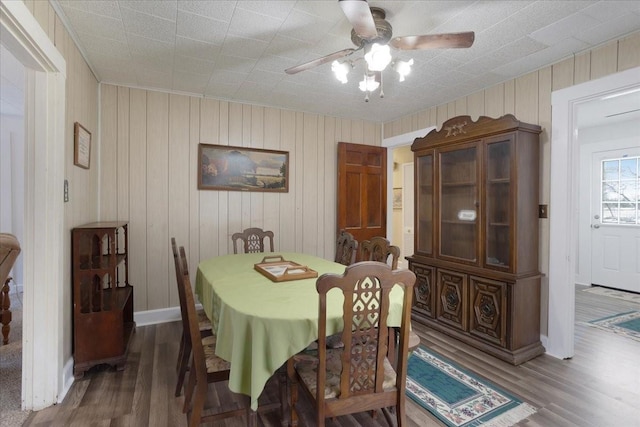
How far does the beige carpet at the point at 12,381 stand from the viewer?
191 centimetres

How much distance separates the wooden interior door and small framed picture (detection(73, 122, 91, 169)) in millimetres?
2700

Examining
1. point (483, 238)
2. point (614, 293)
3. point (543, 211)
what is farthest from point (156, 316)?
point (614, 293)

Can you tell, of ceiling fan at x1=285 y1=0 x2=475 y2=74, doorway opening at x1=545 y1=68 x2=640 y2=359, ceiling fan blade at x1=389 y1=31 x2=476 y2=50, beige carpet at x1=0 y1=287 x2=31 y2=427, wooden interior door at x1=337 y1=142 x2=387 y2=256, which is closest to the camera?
ceiling fan at x1=285 y1=0 x2=475 y2=74

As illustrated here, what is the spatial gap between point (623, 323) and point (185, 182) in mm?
5040

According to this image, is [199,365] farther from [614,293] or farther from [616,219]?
[616,219]

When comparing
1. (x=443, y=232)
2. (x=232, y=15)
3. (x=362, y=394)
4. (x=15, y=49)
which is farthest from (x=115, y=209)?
(x=443, y=232)

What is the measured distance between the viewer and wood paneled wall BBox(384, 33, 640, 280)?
2.38 meters

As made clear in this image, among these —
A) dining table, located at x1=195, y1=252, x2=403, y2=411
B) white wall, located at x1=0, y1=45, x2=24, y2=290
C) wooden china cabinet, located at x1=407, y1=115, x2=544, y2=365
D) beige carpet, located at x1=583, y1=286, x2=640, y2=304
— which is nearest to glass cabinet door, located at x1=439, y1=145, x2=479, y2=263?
wooden china cabinet, located at x1=407, y1=115, x2=544, y2=365

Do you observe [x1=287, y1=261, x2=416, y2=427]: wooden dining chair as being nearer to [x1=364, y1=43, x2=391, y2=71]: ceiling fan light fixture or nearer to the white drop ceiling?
[x1=364, y1=43, x2=391, y2=71]: ceiling fan light fixture

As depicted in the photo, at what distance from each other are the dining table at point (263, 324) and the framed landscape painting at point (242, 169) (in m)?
1.99

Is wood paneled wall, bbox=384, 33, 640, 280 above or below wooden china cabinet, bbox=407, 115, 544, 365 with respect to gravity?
above

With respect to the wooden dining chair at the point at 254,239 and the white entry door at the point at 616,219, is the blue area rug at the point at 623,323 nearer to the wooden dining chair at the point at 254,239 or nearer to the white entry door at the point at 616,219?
the white entry door at the point at 616,219

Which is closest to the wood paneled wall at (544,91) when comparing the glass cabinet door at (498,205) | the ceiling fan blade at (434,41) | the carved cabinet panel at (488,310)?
the glass cabinet door at (498,205)

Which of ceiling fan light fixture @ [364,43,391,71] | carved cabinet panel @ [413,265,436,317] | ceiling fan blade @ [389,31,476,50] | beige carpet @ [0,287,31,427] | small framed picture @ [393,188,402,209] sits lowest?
beige carpet @ [0,287,31,427]
